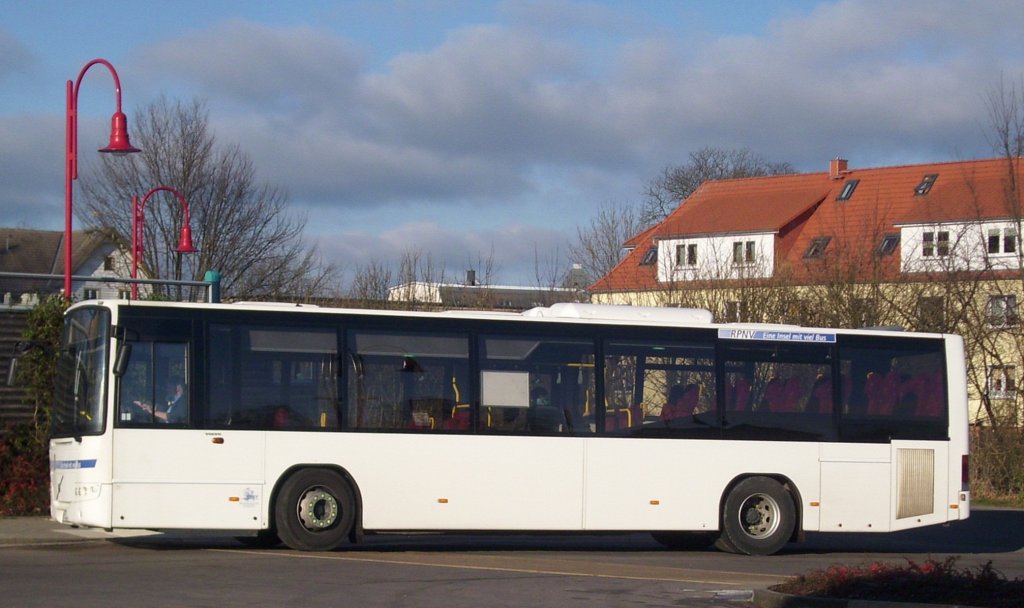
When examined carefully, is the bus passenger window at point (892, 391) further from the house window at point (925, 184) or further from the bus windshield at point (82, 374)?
the house window at point (925, 184)

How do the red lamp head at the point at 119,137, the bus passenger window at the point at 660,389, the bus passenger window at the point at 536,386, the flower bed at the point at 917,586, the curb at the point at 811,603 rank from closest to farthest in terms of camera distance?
the curb at the point at 811,603
the flower bed at the point at 917,586
the bus passenger window at the point at 536,386
the bus passenger window at the point at 660,389
the red lamp head at the point at 119,137

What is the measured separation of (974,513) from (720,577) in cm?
1199

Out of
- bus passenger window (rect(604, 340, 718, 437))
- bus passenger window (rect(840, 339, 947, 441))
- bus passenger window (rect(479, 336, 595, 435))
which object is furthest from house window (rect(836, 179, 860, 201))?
bus passenger window (rect(479, 336, 595, 435))

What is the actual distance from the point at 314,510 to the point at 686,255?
23163 millimetres

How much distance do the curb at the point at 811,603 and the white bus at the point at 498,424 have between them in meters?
4.92

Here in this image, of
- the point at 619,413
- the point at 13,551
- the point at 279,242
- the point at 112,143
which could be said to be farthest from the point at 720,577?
the point at 279,242

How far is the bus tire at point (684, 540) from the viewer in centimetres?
1892

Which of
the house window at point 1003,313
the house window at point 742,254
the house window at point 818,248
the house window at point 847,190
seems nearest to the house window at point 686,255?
the house window at point 742,254

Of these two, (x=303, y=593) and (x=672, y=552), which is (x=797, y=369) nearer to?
(x=672, y=552)

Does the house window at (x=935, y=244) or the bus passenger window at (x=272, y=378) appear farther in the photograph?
the house window at (x=935, y=244)

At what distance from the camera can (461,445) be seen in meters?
16.2

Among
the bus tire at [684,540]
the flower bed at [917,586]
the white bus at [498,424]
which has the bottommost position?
the bus tire at [684,540]

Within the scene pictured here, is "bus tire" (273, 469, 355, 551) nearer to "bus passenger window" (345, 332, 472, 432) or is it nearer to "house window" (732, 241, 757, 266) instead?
"bus passenger window" (345, 332, 472, 432)

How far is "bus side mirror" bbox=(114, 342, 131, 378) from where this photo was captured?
→ 49.1 feet
